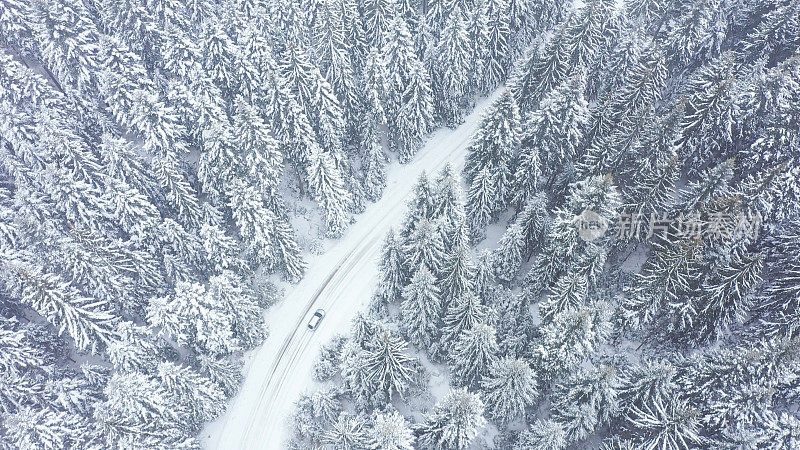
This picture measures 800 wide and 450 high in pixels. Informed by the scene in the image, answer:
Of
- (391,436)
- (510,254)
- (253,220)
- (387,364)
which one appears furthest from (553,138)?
(391,436)

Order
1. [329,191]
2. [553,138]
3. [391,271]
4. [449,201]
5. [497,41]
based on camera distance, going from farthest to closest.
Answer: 1. [497,41]
2. [329,191]
3. [553,138]
4. [391,271]
5. [449,201]

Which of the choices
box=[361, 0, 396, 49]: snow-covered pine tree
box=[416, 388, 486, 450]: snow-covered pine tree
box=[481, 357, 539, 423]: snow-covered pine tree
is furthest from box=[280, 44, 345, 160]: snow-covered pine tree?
box=[416, 388, 486, 450]: snow-covered pine tree

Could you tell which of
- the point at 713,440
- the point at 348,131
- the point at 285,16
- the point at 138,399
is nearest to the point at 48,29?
the point at 285,16

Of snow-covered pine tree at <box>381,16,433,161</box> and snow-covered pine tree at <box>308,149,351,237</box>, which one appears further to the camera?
snow-covered pine tree at <box>381,16,433,161</box>

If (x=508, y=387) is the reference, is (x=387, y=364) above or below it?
above

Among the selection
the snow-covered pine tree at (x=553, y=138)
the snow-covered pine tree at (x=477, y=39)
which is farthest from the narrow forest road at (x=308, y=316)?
the snow-covered pine tree at (x=553, y=138)

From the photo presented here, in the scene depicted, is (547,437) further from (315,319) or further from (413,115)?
(413,115)

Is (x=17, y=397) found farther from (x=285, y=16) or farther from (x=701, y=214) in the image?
(x=701, y=214)

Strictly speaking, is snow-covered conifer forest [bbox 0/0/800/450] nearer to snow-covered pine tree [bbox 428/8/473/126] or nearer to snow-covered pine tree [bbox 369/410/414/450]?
snow-covered pine tree [bbox 369/410/414/450]
